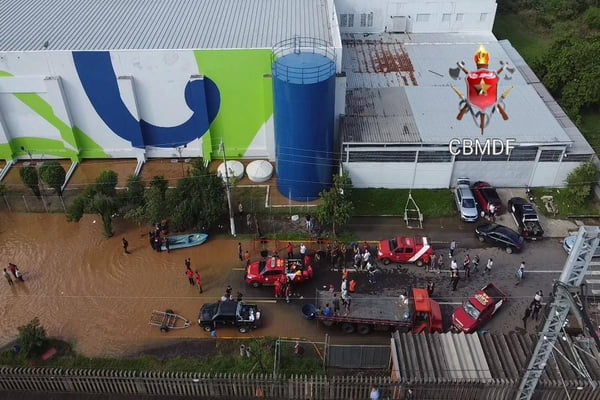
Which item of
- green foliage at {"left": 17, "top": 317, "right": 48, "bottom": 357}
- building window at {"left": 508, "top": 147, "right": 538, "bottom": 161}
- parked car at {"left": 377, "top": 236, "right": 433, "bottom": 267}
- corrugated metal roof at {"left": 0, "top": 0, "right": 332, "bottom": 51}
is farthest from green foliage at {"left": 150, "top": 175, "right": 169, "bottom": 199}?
building window at {"left": 508, "top": 147, "right": 538, "bottom": 161}

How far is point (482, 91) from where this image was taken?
31859 millimetres

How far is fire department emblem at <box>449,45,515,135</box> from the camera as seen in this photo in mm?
30175

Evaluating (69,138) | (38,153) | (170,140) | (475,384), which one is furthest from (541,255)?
(38,153)

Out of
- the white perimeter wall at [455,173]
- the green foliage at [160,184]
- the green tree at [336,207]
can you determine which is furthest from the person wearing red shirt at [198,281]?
the white perimeter wall at [455,173]

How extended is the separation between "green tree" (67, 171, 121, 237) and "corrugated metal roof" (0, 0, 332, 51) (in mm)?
8102

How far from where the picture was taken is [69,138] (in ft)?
104

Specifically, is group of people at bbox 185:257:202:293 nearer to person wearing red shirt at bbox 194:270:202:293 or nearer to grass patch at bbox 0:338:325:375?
person wearing red shirt at bbox 194:270:202:293

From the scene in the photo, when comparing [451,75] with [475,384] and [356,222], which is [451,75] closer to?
[356,222]

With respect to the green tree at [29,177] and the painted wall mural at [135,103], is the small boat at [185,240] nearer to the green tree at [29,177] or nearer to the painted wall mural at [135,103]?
the painted wall mural at [135,103]

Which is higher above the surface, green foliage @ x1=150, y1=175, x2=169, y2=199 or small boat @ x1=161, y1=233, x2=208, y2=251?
green foliage @ x1=150, y1=175, x2=169, y2=199

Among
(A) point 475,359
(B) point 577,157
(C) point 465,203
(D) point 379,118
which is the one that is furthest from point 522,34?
(A) point 475,359

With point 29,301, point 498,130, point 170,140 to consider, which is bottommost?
point 29,301

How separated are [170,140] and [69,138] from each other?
19.5 feet

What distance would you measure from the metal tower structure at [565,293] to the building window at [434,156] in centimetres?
1460
